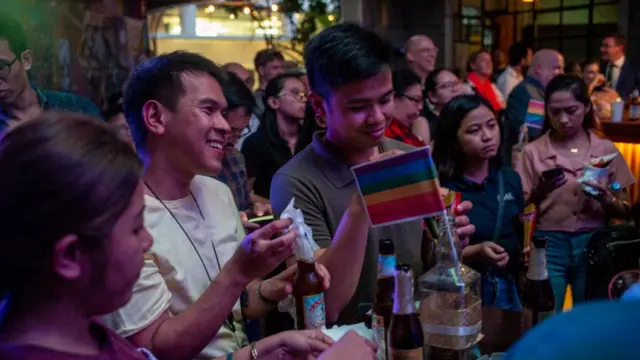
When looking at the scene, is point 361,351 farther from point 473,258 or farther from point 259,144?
point 259,144

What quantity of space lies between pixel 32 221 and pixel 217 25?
63.1 ft

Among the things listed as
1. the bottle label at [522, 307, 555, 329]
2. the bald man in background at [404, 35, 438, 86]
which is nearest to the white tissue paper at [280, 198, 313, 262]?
the bottle label at [522, 307, 555, 329]

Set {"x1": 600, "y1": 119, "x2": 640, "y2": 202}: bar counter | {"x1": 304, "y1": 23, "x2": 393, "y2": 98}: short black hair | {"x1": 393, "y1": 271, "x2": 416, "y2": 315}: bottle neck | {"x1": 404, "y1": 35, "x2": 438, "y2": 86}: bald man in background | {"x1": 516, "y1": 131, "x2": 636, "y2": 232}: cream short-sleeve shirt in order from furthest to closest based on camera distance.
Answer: {"x1": 404, "y1": 35, "x2": 438, "y2": 86}: bald man in background
{"x1": 600, "y1": 119, "x2": 640, "y2": 202}: bar counter
{"x1": 516, "y1": 131, "x2": 636, "y2": 232}: cream short-sleeve shirt
{"x1": 304, "y1": 23, "x2": 393, "y2": 98}: short black hair
{"x1": 393, "y1": 271, "x2": 416, "y2": 315}: bottle neck

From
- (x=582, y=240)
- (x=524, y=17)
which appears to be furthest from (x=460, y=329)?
(x=524, y=17)

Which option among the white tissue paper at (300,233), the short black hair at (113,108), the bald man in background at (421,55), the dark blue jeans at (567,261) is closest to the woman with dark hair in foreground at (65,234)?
the white tissue paper at (300,233)

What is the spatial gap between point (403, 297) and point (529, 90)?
4125 millimetres

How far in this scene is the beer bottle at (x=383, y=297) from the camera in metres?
1.34

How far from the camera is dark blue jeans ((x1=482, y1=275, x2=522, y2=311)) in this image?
2.60m

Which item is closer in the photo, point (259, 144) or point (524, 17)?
point (259, 144)

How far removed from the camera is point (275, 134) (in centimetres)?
412

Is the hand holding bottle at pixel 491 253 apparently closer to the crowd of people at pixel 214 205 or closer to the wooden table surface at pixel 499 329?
the crowd of people at pixel 214 205

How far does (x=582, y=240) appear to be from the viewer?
10.3 feet

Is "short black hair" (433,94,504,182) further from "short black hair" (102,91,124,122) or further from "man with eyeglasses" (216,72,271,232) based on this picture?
"short black hair" (102,91,124,122)

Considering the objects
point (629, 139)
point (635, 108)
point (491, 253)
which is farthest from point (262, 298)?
point (635, 108)
